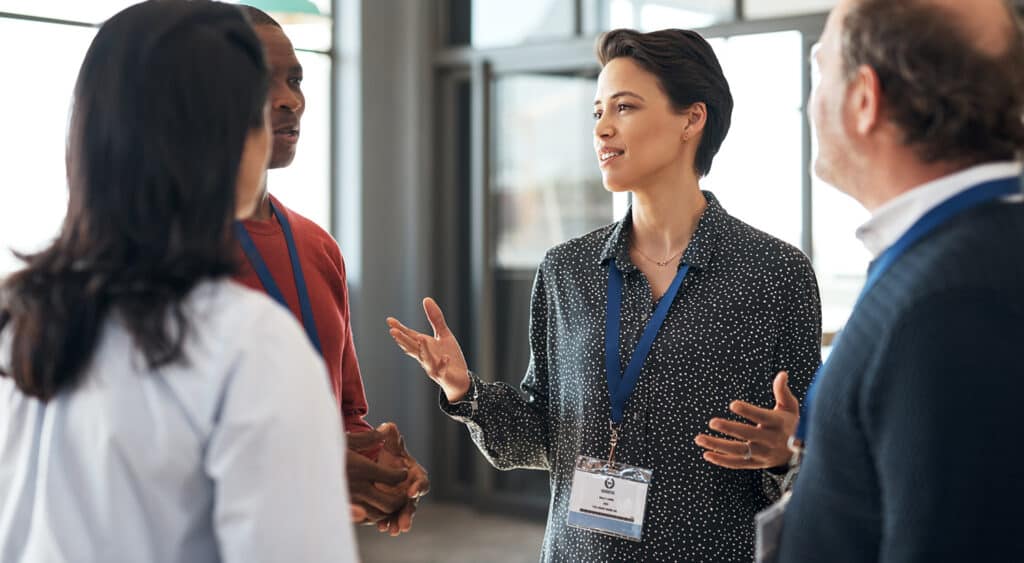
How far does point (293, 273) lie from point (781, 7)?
362cm

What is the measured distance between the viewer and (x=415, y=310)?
590 centimetres

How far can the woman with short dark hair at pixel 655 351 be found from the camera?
6.31ft

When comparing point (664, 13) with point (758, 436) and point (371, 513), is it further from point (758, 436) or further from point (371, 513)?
point (371, 513)

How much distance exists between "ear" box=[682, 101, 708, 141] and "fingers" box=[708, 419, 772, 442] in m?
0.67

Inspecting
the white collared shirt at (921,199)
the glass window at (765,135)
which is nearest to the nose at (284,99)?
the white collared shirt at (921,199)

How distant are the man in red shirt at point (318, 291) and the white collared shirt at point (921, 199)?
88 cm

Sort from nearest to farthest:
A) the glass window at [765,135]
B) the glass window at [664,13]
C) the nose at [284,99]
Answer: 1. the nose at [284,99]
2. the glass window at [765,135]
3. the glass window at [664,13]

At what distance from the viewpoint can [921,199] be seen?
125cm

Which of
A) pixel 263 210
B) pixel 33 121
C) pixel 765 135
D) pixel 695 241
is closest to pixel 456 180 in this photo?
pixel 765 135

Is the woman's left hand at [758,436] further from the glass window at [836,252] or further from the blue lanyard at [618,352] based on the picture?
the glass window at [836,252]

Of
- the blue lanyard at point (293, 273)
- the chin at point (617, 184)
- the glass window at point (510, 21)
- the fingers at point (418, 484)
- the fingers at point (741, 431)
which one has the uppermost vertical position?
the glass window at point (510, 21)

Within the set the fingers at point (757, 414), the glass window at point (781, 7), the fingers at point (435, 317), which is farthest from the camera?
the glass window at point (781, 7)

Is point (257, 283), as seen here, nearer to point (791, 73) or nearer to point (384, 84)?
point (791, 73)

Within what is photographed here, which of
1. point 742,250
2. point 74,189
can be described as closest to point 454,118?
point 742,250
